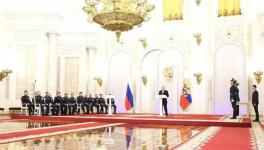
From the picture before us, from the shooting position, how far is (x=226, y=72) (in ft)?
50.3

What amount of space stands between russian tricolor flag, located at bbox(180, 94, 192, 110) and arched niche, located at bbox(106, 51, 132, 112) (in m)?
3.19

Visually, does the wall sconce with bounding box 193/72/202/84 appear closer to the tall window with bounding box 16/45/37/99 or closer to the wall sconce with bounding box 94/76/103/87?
the wall sconce with bounding box 94/76/103/87

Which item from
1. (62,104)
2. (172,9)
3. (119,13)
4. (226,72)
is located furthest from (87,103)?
(119,13)

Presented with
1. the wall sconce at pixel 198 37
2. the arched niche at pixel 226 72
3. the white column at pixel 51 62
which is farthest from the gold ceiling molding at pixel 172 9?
the white column at pixel 51 62

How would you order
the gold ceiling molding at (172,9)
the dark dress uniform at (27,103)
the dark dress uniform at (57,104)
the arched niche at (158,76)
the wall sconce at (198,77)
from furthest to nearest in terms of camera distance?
the gold ceiling molding at (172,9) → the arched niche at (158,76) → the wall sconce at (198,77) → the dark dress uniform at (57,104) → the dark dress uniform at (27,103)

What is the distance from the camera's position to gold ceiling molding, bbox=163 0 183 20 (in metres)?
16.5

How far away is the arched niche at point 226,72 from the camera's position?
15094 mm

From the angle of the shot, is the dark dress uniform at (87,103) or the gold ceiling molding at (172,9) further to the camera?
the gold ceiling molding at (172,9)

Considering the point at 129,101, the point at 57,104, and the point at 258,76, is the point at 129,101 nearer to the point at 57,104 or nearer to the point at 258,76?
the point at 57,104

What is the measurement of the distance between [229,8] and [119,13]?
307 inches

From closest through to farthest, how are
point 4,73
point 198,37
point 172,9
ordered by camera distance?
point 4,73 → point 198,37 → point 172,9

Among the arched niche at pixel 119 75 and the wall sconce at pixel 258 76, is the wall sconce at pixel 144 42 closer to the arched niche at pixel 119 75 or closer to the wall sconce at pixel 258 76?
the arched niche at pixel 119 75

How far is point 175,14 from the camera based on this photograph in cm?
1650

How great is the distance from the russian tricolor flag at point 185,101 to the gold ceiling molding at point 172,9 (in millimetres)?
3743
